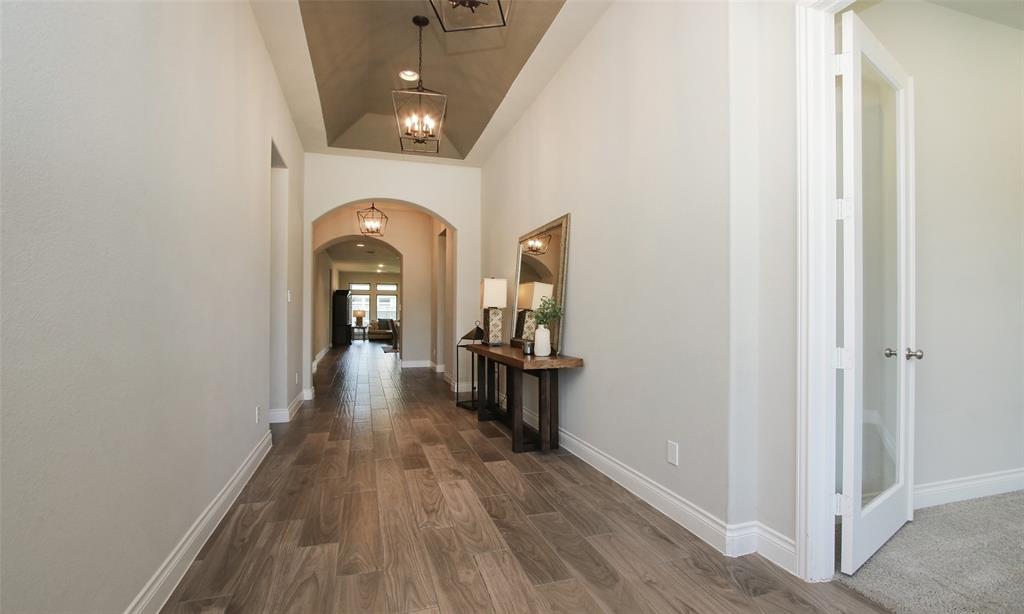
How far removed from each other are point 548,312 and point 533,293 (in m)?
0.66

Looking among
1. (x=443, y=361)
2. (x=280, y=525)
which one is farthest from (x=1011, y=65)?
(x=443, y=361)

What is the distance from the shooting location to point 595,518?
97.1 inches

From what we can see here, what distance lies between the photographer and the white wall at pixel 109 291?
106cm

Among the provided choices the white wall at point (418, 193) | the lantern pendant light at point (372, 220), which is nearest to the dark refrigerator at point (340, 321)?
the lantern pendant light at point (372, 220)

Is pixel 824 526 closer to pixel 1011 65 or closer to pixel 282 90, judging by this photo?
pixel 1011 65

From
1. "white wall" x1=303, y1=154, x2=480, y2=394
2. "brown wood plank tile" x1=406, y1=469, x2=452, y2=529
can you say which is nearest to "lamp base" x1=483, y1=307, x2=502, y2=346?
"white wall" x1=303, y1=154, x2=480, y2=394

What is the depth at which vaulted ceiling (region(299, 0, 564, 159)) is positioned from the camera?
359 cm

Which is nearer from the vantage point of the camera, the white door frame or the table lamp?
the white door frame

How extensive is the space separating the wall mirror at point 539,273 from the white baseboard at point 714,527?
1308 millimetres

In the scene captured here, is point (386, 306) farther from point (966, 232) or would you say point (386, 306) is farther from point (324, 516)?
point (966, 232)

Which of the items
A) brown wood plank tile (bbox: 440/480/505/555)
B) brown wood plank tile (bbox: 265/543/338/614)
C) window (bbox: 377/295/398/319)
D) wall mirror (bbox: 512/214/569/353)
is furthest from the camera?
window (bbox: 377/295/398/319)

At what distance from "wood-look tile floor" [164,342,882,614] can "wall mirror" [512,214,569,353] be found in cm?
121

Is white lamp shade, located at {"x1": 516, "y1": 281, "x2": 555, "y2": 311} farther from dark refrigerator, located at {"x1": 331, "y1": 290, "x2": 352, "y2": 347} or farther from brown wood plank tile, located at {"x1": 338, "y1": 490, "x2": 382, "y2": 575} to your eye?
dark refrigerator, located at {"x1": 331, "y1": 290, "x2": 352, "y2": 347}

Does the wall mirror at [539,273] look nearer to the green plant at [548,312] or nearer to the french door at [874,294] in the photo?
the green plant at [548,312]
